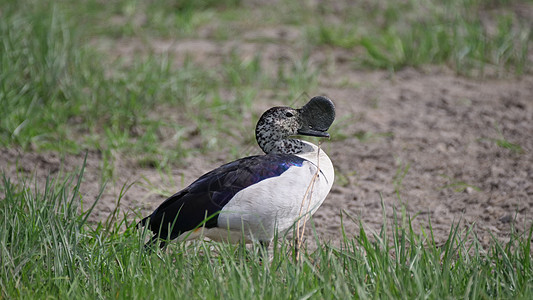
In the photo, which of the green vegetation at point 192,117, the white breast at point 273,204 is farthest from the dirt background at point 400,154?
the white breast at point 273,204

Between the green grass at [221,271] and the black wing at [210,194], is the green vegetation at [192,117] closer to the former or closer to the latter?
the green grass at [221,271]

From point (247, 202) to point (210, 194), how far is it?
0.55 ft

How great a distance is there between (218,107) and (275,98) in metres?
0.53

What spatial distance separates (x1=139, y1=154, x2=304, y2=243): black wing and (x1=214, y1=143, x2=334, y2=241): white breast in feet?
0.12

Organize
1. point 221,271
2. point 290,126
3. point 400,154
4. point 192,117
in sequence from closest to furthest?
point 221,271 < point 290,126 < point 400,154 < point 192,117


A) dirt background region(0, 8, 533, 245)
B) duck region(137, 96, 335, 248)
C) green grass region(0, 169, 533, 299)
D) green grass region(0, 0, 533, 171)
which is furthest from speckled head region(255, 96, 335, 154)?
green grass region(0, 0, 533, 171)

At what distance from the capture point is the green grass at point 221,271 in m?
2.69

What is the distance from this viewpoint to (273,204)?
10.4 feet

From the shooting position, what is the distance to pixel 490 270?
2.89 m

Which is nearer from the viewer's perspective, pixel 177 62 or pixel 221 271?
pixel 221 271

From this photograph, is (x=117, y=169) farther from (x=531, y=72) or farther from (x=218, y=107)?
(x=531, y=72)

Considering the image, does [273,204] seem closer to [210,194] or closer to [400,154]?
[210,194]

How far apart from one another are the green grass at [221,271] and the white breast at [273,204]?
13 cm

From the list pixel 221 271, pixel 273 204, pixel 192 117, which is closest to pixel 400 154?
pixel 192 117
